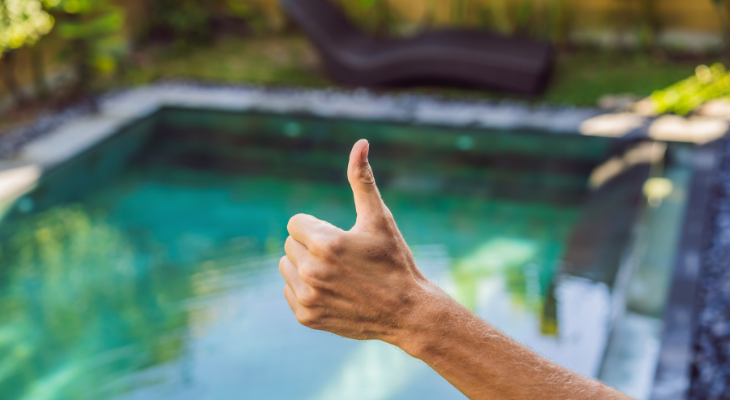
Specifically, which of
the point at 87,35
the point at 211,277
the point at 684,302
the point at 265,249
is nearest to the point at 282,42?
the point at 87,35

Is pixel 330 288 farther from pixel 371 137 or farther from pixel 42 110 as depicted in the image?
pixel 42 110

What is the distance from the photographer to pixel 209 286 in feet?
11.5

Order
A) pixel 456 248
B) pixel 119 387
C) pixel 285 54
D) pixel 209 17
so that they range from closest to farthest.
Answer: pixel 119 387 → pixel 456 248 → pixel 285 54 → pixel 209 17

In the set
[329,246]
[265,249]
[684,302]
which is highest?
[265,249]

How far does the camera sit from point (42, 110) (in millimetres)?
5930

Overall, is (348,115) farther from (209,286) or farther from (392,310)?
(392,310)

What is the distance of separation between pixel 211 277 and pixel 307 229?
2.75 meters

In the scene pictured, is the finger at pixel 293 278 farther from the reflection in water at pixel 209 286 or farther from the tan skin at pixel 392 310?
the reflection in water at pixel 209 286

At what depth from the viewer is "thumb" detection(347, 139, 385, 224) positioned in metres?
0.98

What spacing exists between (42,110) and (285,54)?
3032 mm

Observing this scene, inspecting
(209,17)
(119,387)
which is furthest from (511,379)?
(209,17)

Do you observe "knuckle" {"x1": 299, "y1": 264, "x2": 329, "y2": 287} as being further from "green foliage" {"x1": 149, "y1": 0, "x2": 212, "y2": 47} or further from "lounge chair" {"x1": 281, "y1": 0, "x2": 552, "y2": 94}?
"green foliage" {"x1": 149, "y1": 0, "x2": 212, "y2": 47}

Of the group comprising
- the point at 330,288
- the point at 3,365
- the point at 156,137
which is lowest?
the point at 330,288

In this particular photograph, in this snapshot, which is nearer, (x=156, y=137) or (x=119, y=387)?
(x=119, y=387)
